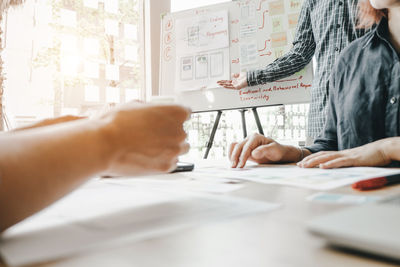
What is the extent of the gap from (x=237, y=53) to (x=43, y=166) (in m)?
2.04

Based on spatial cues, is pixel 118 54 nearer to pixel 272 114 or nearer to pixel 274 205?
pixel 272 114

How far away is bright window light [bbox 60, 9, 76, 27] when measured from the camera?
2.82m

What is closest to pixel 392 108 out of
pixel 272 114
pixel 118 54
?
pixel 272 114

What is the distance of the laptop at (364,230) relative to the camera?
199 millimetres

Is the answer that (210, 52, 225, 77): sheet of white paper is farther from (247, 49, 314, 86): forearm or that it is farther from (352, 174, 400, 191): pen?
(352, 174, 400, 191): pen

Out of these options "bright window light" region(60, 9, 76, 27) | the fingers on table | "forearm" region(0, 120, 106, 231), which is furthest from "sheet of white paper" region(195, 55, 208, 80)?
"forearm" region(0, 120, 106, 231)

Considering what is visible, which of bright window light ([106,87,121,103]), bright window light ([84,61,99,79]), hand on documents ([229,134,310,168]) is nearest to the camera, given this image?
hand on documents ([229,134,310,168])

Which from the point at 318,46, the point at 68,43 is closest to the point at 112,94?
the point at 68,43

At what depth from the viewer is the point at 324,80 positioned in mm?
1731

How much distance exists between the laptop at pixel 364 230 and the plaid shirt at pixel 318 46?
5.15 ft

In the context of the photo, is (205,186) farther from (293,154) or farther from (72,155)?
(293,154)

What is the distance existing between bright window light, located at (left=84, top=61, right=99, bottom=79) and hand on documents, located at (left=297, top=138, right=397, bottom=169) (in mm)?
2560

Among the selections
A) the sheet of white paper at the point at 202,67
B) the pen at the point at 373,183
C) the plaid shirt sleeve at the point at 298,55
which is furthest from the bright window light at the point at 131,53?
the pen at the point at 373,183

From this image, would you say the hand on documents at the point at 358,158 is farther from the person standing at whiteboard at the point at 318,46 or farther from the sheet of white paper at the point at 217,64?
the sheet of white paper at the point at 217,64
